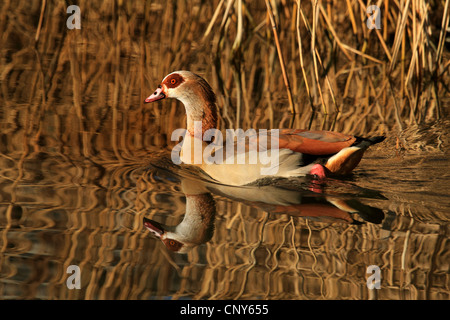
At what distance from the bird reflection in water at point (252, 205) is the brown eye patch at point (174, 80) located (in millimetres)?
1031

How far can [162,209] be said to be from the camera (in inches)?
195

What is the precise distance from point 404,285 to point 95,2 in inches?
391

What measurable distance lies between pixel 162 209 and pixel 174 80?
1.78m

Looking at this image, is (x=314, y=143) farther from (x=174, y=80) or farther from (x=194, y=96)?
(x=174, y=80)

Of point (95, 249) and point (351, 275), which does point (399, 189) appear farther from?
point (95, 249)

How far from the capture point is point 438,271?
13.1 ft

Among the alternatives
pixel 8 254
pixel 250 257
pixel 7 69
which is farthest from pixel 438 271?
pixel 7 69

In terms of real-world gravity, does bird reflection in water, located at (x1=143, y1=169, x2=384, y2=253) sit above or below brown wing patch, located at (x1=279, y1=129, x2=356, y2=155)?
below

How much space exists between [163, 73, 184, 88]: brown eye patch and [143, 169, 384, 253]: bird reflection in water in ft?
3.38

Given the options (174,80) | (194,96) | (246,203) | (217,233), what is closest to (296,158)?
(246,203)

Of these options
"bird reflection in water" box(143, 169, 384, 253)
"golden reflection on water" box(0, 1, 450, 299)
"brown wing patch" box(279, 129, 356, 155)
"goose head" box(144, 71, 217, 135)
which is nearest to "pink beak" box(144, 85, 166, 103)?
"goose head" box(144, 71, 217, 135)

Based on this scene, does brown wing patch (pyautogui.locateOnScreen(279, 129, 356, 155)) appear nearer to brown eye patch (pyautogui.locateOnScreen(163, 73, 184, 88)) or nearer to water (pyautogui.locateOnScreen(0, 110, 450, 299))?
water (pyautogui.locateOnScreen(0, 110, 450, 299))

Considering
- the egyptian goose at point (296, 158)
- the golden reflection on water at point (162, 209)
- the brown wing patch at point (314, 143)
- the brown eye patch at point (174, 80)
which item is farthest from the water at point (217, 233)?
the brown eye patch at point (174, 80)

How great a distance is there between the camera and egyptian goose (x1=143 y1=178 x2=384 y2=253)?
449 cm
